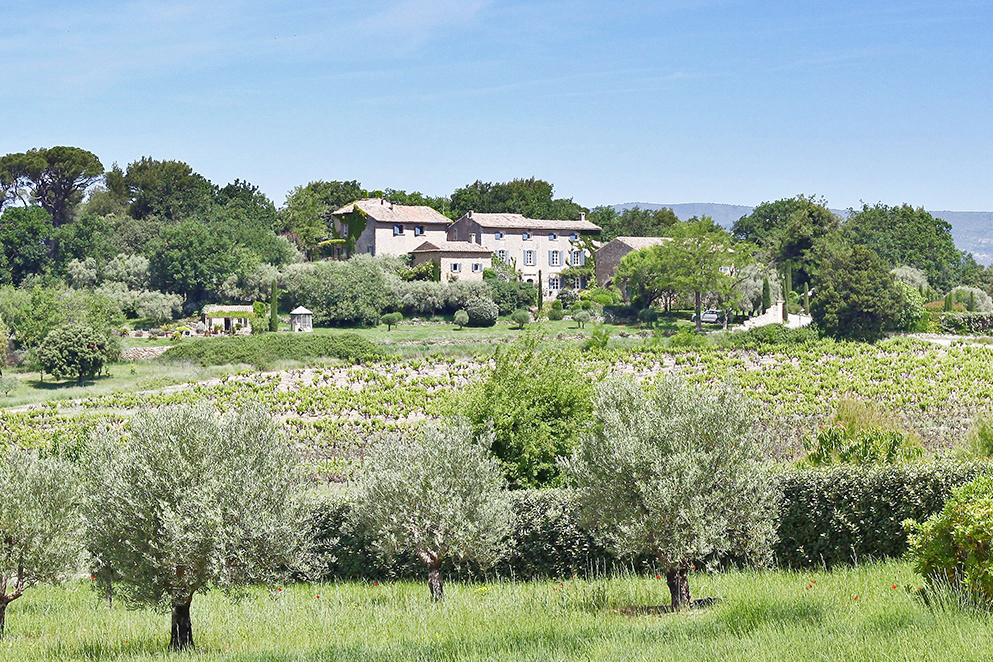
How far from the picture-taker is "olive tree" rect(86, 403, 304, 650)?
11.6m

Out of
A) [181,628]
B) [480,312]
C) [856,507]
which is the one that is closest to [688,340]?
[480,312]

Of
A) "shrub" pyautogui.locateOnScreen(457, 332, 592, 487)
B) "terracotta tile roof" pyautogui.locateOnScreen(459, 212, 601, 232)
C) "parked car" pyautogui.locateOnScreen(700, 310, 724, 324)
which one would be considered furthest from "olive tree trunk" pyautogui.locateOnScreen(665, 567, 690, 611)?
"terracotta tile roof" pyautogui.locateOnScreen(459, 212, 601, 232)

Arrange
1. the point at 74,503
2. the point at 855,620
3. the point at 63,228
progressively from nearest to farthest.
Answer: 1. the point at 855,620
2. the point at 74,503
3. the point at 63,228

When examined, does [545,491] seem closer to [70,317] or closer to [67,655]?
[67,655]

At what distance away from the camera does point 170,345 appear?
180 feet

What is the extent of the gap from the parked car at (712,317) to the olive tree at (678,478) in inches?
2110

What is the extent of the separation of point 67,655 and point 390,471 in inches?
186

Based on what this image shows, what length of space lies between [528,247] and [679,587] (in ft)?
220

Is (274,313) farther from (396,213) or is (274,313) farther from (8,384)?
(396,213)

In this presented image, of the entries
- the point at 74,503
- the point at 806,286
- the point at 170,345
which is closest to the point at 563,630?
the point at 74,503

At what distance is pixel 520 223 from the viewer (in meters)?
80.1

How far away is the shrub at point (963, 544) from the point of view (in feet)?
35.0

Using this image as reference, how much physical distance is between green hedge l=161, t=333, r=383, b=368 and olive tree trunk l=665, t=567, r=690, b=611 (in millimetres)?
36693

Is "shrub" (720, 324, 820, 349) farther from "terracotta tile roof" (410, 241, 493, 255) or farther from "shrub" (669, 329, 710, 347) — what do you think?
"terracotta tile roof" (410, 241, 493, 255)
